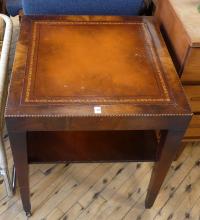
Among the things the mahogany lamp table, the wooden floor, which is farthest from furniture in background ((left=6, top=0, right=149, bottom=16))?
the wooden floor

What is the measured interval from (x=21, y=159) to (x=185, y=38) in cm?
71

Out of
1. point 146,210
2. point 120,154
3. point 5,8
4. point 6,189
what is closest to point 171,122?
point 120,154

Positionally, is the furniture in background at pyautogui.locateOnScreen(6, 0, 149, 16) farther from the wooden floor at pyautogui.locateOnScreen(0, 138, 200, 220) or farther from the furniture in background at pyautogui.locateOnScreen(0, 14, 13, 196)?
the wooden floor at pyautogui.locateOnScreen(0, 138, 200, 220)

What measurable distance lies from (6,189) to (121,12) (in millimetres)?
950

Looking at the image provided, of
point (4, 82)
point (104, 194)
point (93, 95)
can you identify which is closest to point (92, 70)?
point (93, 95)

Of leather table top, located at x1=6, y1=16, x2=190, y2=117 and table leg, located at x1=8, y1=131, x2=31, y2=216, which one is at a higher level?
leather table top, located at x1=6, y1=16, x2=190, y2=117

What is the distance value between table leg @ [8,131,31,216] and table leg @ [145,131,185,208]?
1.54ft

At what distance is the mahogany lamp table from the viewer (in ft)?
2.91

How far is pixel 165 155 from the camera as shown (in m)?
1.05

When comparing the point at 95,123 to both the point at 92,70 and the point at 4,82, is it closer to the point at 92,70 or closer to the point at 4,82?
the point at 92,70

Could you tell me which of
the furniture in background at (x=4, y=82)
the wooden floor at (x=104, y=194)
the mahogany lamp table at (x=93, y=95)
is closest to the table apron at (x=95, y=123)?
the mahogany lamp table at (x=93, y=95)

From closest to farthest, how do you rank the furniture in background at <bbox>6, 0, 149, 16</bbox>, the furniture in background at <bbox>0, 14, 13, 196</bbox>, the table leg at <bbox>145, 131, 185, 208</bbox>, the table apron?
the table apron, the table leg at <bbox>145, 131, 185, 208</bbox>, the furniture in background at <bbox>0, 14, 13, 196</bbox>, the furniture in background at <bbox>6, 0, 149, 16</bbox>

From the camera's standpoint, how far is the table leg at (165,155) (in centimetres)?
97

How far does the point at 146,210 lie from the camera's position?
1.36 meters
